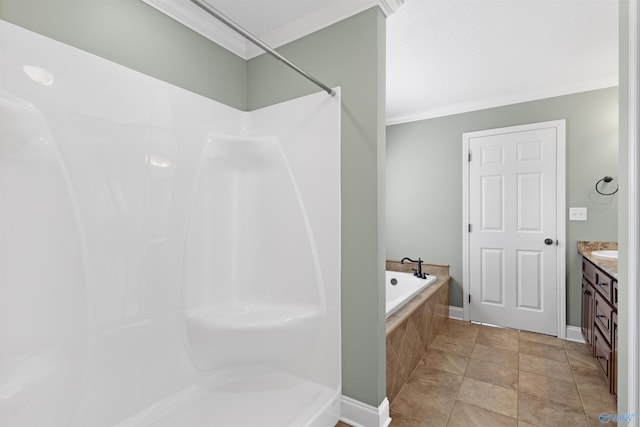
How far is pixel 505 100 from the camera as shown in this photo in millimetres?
3139

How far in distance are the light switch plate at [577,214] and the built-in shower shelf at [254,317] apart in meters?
2.71

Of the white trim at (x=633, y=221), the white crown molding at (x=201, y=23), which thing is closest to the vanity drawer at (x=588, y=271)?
the white trim at (x=633, y=221)

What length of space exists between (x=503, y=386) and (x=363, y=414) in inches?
43.7

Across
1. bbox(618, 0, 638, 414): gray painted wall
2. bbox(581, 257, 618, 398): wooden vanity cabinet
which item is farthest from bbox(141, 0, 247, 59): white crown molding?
bbox(581, 257, 618, 398): wooden vanity cabinet

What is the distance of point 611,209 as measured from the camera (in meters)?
2.70

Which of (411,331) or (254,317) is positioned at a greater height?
(254,317)

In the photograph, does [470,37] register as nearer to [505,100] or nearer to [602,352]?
[505,100]

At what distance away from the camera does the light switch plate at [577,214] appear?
2.79m

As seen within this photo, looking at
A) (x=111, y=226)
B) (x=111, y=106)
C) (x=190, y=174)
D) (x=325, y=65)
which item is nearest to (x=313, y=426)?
(x=111, y=226)

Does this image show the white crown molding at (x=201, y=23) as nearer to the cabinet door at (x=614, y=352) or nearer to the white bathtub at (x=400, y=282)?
the white bathtub at (x=400, y=282)

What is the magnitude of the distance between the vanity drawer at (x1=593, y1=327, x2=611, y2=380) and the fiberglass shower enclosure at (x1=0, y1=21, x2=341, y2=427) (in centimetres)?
179

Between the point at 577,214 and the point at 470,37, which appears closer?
the point at 470,37

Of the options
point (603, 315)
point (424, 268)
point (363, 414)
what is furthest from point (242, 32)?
point (424, 268)

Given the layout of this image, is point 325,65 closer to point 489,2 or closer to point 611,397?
point 489,2
